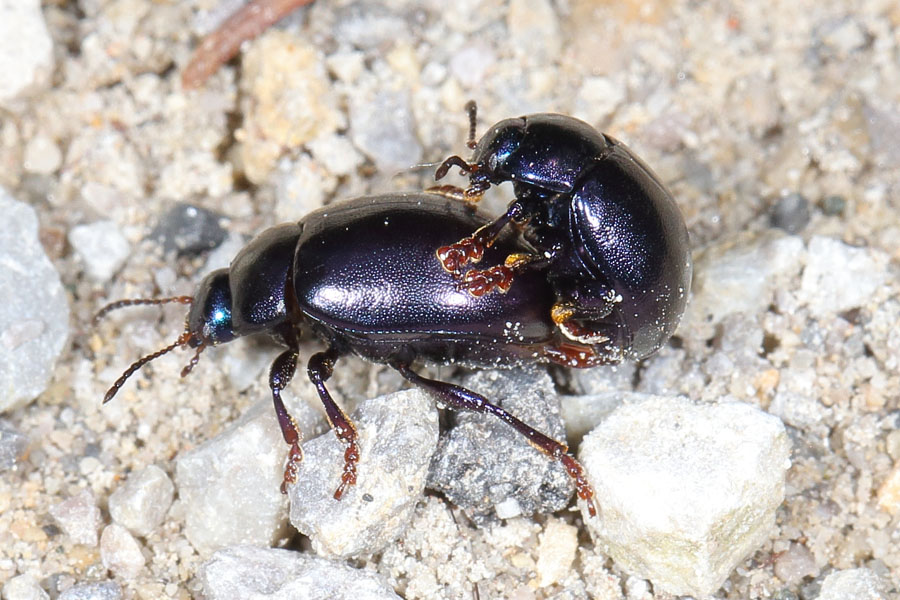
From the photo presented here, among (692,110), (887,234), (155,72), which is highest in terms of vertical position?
(155,72)

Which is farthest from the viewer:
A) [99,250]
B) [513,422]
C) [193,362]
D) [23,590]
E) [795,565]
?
[99,250]

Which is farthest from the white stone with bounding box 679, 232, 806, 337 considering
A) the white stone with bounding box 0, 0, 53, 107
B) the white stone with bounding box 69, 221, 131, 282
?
the white stone with bounding box 0, 0, 53, 107

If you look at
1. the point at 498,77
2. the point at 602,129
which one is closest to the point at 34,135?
the point at 498,77

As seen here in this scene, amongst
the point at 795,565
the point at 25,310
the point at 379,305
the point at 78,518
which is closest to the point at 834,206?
the point at 795,565

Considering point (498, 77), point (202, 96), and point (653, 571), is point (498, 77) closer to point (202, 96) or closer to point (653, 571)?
point (202, 96)

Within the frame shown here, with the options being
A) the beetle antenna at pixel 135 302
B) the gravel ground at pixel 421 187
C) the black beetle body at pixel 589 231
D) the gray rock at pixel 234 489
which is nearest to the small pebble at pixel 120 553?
the gravel ground at pixel 421 187

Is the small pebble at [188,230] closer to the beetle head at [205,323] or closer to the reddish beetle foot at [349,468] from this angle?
the beetle head at [205,323]

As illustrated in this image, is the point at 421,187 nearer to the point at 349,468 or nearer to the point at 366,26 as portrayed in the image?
the point at 366,26

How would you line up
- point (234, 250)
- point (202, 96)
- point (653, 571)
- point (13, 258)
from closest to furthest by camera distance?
point (653, 571) → point (13, 258) → point (234, 250) → point (202, 96)
